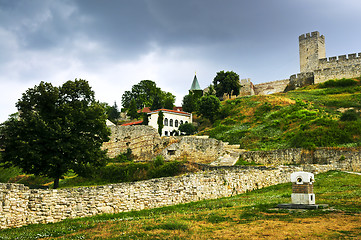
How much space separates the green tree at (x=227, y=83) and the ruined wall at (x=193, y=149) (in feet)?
115

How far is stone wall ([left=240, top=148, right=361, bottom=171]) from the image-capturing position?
24578mm

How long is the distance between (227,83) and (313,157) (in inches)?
1742

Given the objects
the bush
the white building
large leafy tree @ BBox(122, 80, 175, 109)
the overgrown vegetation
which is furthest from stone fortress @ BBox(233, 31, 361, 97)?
the bush

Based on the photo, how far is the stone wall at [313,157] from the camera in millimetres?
24578

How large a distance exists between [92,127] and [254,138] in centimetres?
2082

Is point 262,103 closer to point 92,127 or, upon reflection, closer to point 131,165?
point 131,165

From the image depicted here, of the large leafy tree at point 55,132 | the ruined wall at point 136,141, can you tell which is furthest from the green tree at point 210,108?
the large leafy tree at point 55,132

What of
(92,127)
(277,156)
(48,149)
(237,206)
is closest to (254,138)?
(277,156)

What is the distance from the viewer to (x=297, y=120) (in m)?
40.5

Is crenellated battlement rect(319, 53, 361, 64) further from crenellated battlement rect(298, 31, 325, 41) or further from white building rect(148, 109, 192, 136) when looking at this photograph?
white building rect(148, 109, 192, 136)

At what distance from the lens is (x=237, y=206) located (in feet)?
46.2

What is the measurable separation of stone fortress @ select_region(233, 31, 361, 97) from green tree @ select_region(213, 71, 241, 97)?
7.02m

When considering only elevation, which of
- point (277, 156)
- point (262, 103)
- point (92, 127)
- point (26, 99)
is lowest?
point (277, 156)

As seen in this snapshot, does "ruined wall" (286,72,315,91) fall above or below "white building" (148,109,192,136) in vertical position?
above
